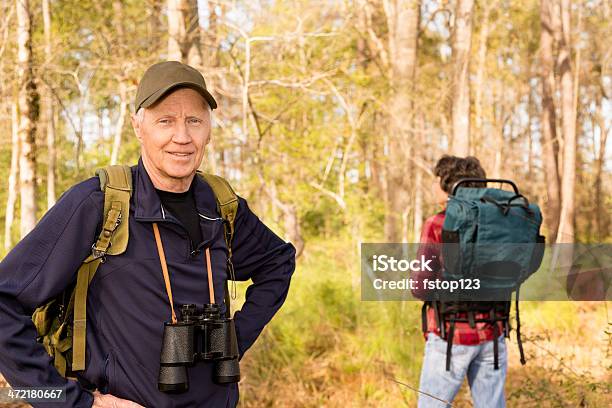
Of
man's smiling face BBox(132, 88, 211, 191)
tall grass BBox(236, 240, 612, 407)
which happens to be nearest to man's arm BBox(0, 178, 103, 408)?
man's smiling face BBox(132, 88, 211, 191)

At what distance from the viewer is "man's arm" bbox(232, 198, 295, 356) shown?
249 centimetres

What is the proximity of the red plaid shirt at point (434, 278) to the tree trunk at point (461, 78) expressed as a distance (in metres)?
5.40

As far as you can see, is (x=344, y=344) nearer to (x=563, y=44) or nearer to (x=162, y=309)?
(x=162, y=309)

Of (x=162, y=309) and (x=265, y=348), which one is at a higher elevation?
(x=162, y=309)

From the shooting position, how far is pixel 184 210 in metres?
2.21

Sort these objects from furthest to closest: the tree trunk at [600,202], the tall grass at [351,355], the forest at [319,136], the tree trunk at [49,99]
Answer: the tree trunk at [600,202]
the tree trunk at [49,99]
the forest at [319,136]
the tall grass at [351,355]

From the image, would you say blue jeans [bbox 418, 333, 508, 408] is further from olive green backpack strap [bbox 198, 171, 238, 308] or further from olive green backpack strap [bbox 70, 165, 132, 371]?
olive green backpack strap [bbox 70, 165, 132, 371]

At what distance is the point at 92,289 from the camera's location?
2008 millimetres

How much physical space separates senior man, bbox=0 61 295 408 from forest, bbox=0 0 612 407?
1.98 metres

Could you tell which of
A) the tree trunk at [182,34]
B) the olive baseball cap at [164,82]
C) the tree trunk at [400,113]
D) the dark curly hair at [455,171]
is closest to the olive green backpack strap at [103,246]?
the olive baseball cap at [164,82]

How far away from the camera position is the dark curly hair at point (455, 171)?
395cm

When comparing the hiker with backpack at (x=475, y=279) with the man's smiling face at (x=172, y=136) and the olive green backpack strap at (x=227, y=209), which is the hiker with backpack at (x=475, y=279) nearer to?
the olive green backpack strap at (x=227, y=209)

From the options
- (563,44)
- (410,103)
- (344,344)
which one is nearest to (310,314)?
(344,344)

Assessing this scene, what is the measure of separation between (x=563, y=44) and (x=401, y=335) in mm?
14974
